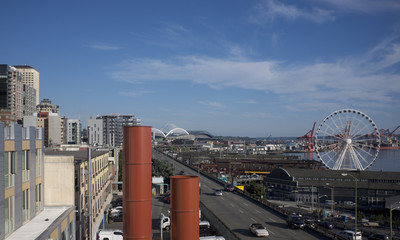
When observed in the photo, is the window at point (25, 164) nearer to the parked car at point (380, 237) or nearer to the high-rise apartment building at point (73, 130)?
the parked car at point (380, 237)

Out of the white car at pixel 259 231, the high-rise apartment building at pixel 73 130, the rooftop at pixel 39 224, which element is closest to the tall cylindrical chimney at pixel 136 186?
the rooftop at pixel 39 224

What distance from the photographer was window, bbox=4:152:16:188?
668 inches

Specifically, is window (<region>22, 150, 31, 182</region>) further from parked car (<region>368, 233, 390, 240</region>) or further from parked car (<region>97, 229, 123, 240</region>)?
parked car (<region>368, 233, 390, 240</region>)

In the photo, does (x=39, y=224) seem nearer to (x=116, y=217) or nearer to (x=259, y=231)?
(x=259, y=231)

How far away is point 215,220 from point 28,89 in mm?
174773

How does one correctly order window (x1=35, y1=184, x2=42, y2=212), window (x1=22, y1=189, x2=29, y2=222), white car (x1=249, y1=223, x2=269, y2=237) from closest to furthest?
window (x1=22, y1=189, x2=29, y2=222), window (x1=35, y1=184, x2=42, y2=212), white car (x1=249, y1=223, x2=269, y2=237)

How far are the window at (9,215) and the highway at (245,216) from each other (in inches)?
790

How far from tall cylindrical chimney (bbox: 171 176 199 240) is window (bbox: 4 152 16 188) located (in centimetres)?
928

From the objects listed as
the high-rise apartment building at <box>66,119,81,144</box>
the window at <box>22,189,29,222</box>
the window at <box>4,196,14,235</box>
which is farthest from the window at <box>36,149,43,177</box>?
the high-rise apartment building at <box>66,119,81,144</box>

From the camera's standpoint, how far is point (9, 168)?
17.4 meters

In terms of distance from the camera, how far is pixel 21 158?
62.4ft

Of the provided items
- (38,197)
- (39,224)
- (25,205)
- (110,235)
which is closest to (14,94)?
(110,235)

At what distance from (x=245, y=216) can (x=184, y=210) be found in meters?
32.2

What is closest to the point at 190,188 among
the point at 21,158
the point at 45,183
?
the point at 21,158
